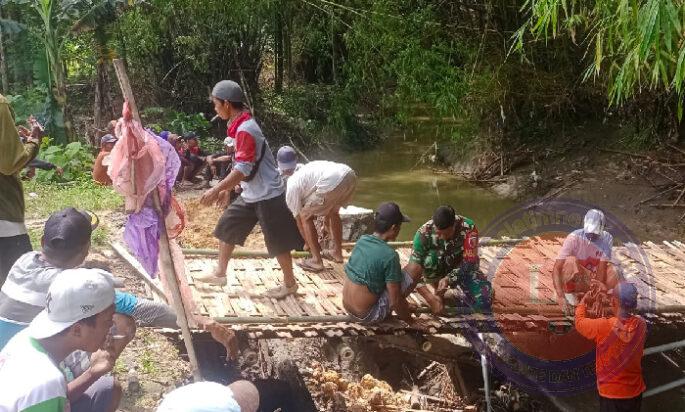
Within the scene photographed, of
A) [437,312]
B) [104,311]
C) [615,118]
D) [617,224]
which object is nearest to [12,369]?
[104,311]

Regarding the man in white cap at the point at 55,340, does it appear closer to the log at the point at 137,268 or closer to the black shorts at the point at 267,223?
the black shorts at the point at 267,223

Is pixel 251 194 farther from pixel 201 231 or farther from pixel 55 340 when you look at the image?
pixel 201 231

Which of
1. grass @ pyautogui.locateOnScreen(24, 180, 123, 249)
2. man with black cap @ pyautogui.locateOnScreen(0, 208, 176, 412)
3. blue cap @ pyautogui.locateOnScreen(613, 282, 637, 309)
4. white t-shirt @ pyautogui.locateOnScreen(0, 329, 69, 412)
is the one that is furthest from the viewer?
grass @ pyautogui.locateOnScreen(24, 180, 123, 249)

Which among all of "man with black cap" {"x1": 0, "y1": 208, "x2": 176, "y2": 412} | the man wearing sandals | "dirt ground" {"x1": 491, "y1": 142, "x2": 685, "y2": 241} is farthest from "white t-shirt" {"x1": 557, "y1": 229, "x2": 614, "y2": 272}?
"dirt ground" {"x1": 491, "y1": 142, "x2": 685, "y2": 241}

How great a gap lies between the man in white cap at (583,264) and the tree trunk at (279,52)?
935cm

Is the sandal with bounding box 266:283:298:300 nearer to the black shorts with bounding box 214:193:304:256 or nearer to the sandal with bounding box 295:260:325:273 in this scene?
the black shorts with bounding box 214:193:304:256

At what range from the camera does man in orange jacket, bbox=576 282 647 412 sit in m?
3.82

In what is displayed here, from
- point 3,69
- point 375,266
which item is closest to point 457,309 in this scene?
point 375,266

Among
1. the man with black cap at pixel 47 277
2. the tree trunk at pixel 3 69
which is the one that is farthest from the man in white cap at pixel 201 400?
the tree trunk at pixel 3 69

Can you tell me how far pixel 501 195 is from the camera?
11.6 m

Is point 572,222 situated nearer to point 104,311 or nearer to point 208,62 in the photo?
point 208,62

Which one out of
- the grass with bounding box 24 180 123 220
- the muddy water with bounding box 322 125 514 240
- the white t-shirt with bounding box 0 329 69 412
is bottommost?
the muddy water with bounding box 322 125 514 240

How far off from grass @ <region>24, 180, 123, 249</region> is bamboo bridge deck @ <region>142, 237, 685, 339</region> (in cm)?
217

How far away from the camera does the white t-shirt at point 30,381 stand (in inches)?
78.4
